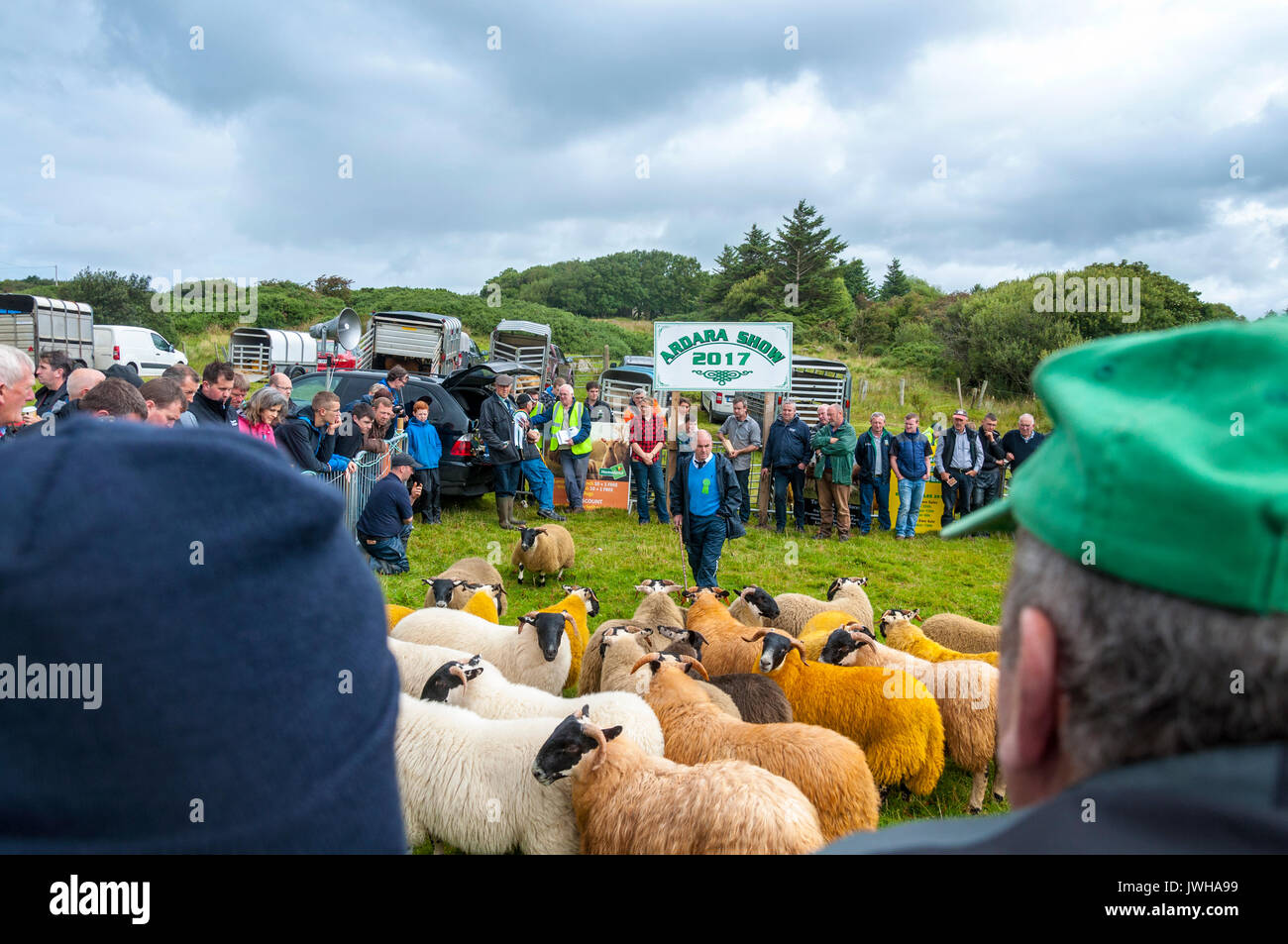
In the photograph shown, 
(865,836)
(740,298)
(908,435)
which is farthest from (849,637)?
(740,298)

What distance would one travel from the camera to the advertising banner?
1352 centimetres

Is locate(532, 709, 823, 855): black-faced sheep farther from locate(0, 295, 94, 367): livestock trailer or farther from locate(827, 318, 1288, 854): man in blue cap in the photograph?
locate(0, 295, 94, 367): livestock trailer

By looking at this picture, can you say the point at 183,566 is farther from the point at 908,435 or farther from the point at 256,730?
the point at 908,435

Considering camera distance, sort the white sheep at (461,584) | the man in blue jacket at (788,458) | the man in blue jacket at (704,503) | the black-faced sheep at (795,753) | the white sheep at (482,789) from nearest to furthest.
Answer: the black-faced sheep at (795,753) → the white sheep at (482,789) → the white sheep at (461,584) → the man in blue jacket at (704,503) → the man in blue jacket at (788,458)

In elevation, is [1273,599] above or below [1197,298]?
below

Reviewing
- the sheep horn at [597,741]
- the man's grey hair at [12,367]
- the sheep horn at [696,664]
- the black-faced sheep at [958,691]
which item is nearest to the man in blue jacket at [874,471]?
the black-faced sheep at [958,691]

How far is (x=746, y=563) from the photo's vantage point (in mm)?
11664

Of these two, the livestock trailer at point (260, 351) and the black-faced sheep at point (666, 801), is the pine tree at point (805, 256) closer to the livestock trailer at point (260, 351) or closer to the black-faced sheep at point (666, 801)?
the livestock trailer at point (260, 351)

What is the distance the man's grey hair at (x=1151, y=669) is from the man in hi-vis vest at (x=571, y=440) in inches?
532

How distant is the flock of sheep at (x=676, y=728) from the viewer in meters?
3.77

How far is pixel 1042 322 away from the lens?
102ft

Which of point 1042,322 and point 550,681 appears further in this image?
point 1042,322

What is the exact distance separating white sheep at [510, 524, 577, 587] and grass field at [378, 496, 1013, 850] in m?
0.23
